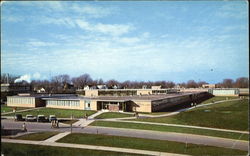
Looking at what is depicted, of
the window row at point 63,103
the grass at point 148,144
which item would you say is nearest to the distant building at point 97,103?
the window row at point 63,103

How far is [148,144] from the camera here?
9.12m

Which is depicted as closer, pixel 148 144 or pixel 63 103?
pixel 148 144

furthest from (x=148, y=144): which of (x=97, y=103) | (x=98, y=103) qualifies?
(x=98, y=103)

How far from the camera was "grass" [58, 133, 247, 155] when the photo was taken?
794cm

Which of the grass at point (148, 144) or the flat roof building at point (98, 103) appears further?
the flat roof building at point (98, 103)

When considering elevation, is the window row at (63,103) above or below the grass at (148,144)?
above

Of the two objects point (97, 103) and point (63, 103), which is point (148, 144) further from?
point (63, 103)

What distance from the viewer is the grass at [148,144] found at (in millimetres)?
7944

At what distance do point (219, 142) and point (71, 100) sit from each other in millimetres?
17502

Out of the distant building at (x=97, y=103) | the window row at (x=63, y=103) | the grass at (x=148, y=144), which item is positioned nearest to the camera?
the grass at (x=148, y=144)

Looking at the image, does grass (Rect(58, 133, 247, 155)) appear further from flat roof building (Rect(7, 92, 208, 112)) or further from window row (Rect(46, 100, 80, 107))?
window row (Rect(46, 100, 80, 107))

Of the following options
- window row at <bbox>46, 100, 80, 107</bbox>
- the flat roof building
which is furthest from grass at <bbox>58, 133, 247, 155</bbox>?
window row at <bbox>46, 100, 80, 107</bbox>

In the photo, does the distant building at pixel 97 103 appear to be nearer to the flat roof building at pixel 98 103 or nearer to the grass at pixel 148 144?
the flat roof building at pixel 98 103

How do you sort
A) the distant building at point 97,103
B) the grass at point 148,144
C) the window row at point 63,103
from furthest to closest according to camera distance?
the window row at point 63,103, the distant building at point 97,103, the grass at point 148,144
